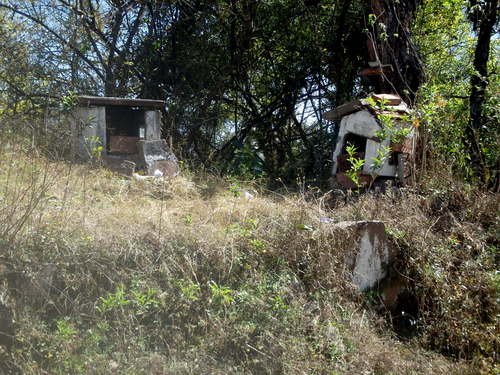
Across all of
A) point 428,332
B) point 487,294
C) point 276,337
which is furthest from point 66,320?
point 487,294

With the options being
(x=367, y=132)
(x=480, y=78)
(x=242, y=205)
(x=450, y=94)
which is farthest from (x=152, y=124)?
(x=480, y=78)

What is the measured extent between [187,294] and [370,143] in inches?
131

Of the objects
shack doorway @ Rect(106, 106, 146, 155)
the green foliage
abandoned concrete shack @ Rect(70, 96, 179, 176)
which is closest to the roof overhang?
abandoned concrete shack @ Rect(70, 96, 179, 176)

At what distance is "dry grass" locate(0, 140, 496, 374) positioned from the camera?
3400 millimetres

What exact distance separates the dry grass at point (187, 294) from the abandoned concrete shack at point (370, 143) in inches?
53.9

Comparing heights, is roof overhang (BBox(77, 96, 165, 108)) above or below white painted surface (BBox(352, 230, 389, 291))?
above

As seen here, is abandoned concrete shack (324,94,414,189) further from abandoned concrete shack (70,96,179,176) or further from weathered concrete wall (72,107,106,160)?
weathered concrete wall (72,107,106,160)

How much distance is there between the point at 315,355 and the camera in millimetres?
3531

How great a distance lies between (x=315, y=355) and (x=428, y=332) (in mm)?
1279

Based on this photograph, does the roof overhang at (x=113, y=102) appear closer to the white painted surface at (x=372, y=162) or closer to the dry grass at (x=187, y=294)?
the dry grass at (x=187, y=294)

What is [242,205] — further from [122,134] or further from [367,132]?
[122,134]

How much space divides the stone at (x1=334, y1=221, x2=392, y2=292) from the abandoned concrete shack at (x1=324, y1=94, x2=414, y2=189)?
1246mm

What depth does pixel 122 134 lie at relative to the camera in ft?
24.7

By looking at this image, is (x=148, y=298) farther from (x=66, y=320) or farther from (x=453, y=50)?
(x=453, y=50)
